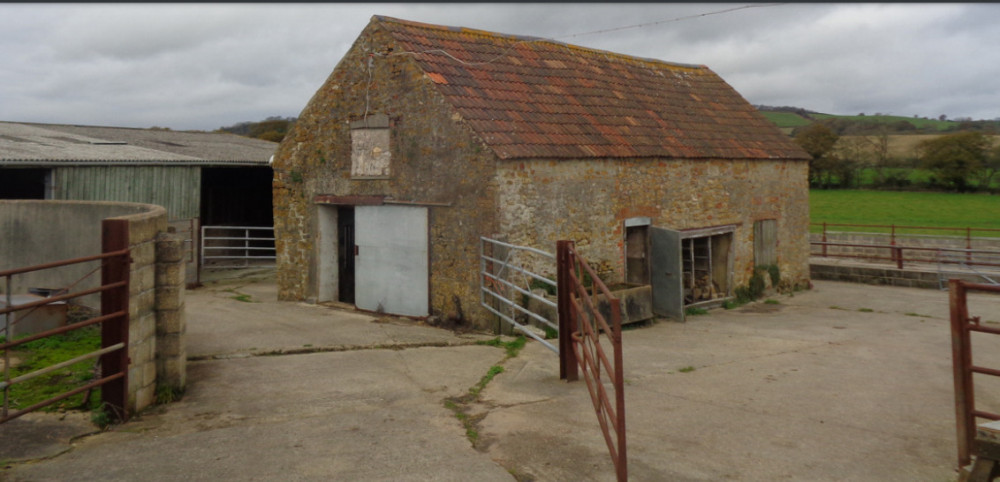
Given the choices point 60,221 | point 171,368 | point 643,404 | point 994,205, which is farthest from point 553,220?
point 994,205

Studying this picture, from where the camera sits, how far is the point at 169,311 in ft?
19.9

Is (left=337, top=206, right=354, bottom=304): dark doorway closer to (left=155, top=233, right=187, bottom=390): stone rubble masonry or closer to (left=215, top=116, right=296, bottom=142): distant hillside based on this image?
(left=155, top=233, right=187, bottom=390): stone rubble masonry

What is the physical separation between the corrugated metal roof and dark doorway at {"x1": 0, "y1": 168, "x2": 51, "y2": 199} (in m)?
0.82

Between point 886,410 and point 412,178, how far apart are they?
284 inches

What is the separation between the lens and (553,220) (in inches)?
401

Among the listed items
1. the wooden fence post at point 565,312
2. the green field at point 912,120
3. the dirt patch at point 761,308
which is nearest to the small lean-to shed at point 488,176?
the dirt patch at point 761,308

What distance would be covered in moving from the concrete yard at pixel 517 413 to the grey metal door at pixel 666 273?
125 cm

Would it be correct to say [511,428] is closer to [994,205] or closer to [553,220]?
[553,220]

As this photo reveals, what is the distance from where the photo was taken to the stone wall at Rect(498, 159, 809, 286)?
32.5 feet

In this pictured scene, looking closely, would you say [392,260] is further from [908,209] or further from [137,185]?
[908,209]

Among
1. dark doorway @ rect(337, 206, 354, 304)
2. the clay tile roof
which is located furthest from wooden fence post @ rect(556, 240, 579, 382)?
dark doorway @ rect(337, 206, 354, 304)

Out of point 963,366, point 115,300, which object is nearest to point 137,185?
point 115,300

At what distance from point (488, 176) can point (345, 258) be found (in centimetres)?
418

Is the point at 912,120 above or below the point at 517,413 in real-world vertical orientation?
above
